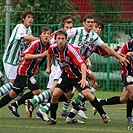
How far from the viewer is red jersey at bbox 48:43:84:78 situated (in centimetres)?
1077

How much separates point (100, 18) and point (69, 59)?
32.2ft

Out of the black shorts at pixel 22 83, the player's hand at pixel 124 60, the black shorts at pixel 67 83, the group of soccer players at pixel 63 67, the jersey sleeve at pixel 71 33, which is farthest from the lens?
the black shorts at pixel 22 83

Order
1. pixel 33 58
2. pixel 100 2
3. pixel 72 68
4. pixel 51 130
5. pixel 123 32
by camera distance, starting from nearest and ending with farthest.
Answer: pixel 51 130, pixel 72 68, pixel 33 58, pixel 123 32, pixel 100 2

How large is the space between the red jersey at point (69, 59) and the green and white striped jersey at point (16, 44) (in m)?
2.30

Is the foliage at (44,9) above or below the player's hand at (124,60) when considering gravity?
above

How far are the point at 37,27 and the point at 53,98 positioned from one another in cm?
895

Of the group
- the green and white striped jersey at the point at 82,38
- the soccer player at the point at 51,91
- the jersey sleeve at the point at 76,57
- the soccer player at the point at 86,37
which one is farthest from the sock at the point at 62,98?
the jersey sleeve at the point at 76,57

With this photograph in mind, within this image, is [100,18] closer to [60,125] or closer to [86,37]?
[86,37]

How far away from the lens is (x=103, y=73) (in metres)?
19.9

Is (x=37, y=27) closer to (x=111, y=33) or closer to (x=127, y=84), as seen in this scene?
(x=111, y=33)

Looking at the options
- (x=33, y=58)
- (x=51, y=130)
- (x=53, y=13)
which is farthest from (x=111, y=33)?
(x=51, y=130)

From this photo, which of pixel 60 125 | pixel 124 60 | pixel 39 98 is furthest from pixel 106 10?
A: pixel 60 125

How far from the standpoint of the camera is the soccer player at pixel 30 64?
39.5 feet

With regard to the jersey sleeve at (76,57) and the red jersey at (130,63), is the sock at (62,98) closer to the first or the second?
the red jersey at (130,63)
